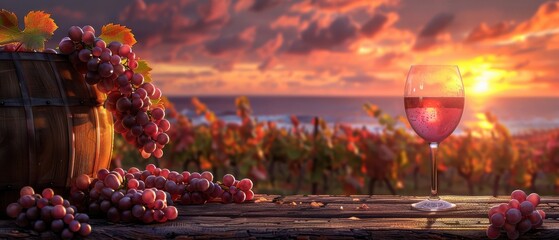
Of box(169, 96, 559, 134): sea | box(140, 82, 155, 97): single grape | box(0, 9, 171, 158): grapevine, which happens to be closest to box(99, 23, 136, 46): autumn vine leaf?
box(0, 9, 171, 158): grapevine

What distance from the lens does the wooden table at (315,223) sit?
1811 mm

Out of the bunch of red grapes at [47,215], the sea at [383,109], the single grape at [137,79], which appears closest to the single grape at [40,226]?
the bunch of red grapes at [47,215]

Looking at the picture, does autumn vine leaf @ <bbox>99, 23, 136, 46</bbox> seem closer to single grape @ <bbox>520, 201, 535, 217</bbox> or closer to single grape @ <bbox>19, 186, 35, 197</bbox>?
single grape @ <bbox>19, 186, 35, 197</bbox>

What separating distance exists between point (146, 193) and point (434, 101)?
1001 mm

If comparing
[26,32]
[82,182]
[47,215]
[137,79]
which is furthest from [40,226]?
[26,32]

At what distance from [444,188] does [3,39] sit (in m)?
9.25

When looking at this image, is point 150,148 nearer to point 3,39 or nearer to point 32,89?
point 32,89

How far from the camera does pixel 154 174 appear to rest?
2410mm

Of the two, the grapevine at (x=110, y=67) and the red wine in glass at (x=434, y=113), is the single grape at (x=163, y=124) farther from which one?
the red wine in glass at (x=434, y=113)

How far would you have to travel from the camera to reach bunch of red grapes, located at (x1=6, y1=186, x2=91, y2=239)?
1800 millimetres

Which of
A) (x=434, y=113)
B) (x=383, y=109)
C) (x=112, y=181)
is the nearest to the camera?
(x=112, y=181)

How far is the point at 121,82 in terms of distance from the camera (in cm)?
208

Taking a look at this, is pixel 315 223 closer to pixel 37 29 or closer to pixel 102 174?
pixel 102 174

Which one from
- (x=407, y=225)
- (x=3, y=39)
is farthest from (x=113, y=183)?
(x=407, y=225)
